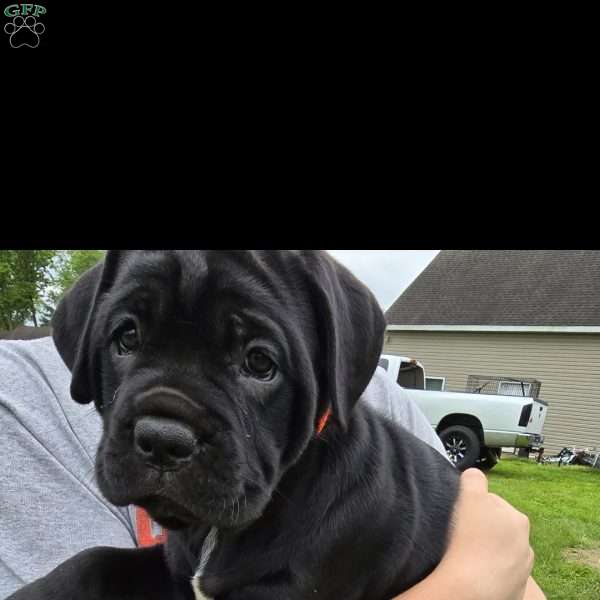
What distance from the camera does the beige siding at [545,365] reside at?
11.0 metres

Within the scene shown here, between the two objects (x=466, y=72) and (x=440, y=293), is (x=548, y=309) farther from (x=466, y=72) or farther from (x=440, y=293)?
(x=466, y=72)

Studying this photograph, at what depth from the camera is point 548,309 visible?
398 inches

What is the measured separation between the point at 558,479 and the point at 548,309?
3.19m

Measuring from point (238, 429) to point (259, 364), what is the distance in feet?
0.28

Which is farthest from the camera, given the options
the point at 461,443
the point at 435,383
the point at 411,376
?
the point at 435,383

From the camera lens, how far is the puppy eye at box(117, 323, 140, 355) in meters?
0.80

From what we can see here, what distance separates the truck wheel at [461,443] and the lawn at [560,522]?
0.35 metres

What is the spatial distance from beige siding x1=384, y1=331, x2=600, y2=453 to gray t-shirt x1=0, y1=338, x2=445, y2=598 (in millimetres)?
9581

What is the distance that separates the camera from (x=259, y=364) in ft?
2.69

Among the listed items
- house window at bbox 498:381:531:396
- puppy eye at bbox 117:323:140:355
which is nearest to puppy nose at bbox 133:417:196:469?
puppy eye at bbox 117:323:140:355

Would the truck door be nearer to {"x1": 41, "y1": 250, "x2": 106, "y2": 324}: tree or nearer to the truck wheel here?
the truck wheel

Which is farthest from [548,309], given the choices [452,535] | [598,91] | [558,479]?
[598,91]

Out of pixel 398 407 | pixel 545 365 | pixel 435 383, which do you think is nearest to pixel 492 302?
pixel 435 383

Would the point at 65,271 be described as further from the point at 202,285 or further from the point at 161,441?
the point at 161,441
